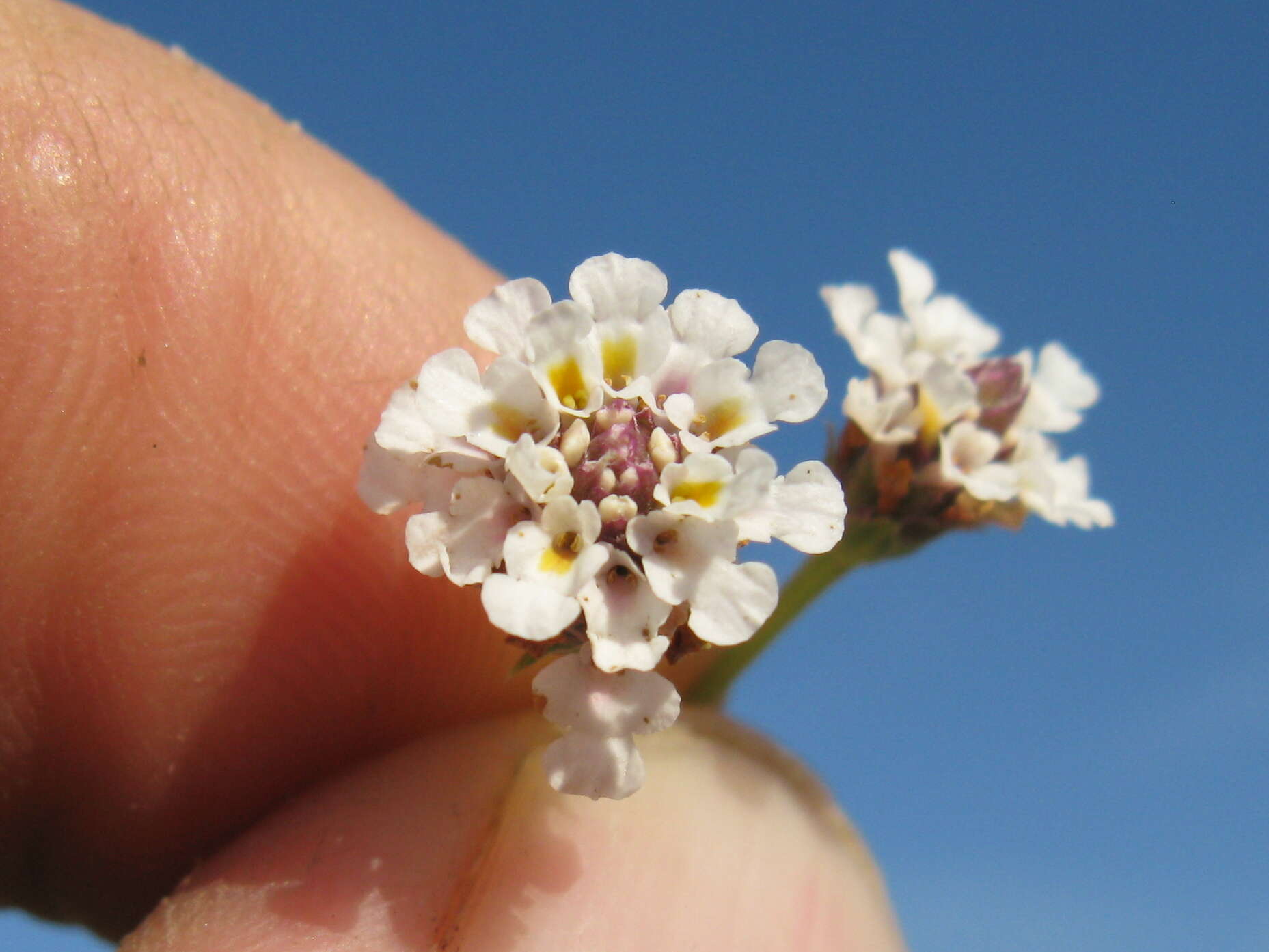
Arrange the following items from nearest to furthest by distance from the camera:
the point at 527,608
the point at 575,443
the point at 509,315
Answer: the point at 527,608, the point at 575,443, the point at 509,315

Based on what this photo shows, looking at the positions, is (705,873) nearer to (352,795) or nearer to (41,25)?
(352,795)

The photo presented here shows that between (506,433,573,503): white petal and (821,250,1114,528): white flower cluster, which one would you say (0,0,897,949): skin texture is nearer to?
(506,433,573,503): white petal

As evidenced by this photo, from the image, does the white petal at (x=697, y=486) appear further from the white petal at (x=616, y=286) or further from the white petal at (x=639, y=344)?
the white petal at (x=616, y=286)

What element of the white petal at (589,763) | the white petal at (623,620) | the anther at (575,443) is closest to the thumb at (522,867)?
the white petal at (589,763)

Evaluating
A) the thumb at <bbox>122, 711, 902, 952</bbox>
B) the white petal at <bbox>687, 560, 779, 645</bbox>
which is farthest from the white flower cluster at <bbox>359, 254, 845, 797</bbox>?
the thumb at <bbox>122, 711, 902, 952</bbox>

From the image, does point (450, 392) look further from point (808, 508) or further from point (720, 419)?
point (808, 508)

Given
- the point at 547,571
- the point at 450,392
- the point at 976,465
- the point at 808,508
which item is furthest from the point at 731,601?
the point at 976,465
